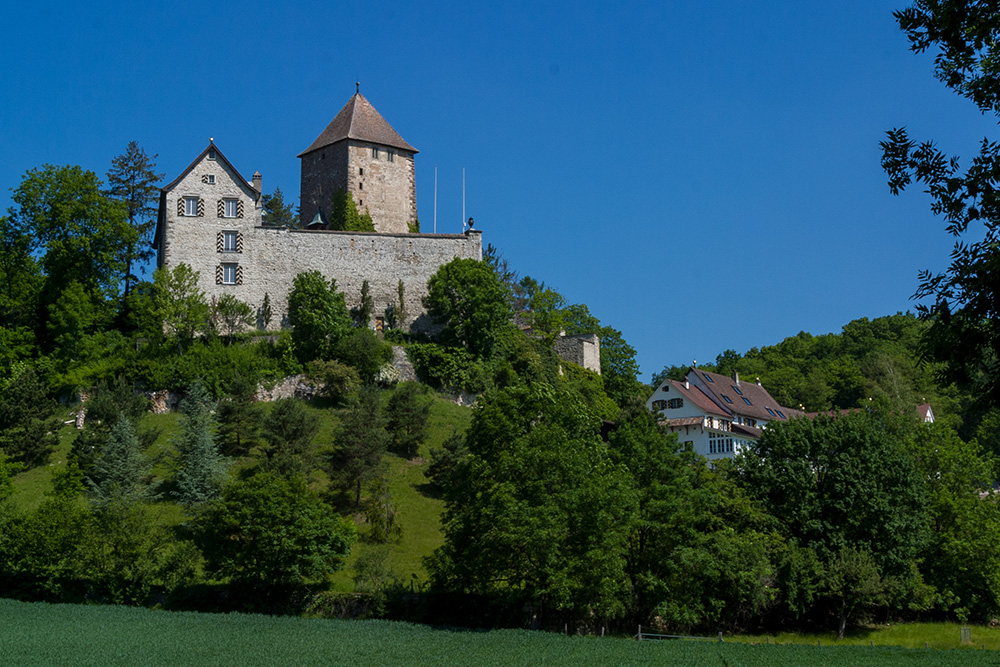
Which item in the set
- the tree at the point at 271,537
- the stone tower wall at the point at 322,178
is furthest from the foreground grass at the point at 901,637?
the stone tower wall at the point at 322,178

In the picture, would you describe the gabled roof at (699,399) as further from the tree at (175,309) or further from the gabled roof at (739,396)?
the tree at (175,309)

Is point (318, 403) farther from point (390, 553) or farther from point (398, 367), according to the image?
point (390, 553)

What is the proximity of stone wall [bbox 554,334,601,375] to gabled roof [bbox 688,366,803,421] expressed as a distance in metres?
7.23

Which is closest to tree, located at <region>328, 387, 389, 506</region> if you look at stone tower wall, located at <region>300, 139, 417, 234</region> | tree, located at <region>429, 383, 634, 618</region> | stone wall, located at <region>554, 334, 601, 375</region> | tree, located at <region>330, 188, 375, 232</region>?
tree, located at <region>429, 383, 634, 618</region>

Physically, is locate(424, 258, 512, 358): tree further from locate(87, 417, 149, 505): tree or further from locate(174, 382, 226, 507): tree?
locate(87, 417, 149, 505): tree

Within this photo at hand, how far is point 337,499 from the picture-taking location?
43.1 m

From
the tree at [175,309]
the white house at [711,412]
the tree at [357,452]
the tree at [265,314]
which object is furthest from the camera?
the white house at [711,412]

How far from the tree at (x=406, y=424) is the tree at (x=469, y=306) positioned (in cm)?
996

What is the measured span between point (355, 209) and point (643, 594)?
41787 mm

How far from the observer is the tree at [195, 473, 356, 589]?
115 ft

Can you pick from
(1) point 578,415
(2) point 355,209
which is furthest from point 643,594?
(2) point 355,209

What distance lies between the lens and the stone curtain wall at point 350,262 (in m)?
59.6

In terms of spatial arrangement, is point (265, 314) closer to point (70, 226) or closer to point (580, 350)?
point (70, 226)

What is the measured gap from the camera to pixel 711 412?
2547 inches
